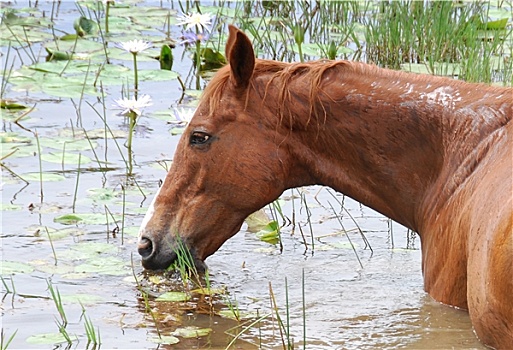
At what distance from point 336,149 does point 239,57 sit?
54 cm

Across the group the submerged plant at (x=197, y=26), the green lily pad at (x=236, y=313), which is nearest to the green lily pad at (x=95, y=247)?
the green lily pad at (x=236, y=313)

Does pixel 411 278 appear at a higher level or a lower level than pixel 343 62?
lower

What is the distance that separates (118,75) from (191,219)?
3.53m

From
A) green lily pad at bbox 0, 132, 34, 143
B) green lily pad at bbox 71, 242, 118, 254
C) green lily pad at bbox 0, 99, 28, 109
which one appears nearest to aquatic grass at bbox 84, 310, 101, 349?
green lily pad at bbox 71, 242, 118, 254

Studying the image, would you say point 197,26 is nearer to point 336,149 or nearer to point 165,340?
point 336,149

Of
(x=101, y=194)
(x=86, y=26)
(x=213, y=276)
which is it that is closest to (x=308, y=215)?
(x=213, y=276)

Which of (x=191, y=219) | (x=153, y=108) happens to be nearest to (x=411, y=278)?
(x=191, y=219)

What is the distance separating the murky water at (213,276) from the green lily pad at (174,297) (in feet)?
0.09

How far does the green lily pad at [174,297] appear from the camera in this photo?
4.63 metres

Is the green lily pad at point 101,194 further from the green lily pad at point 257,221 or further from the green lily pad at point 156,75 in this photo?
the green lily pad at point 156,75

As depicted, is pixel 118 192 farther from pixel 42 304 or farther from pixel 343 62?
pixel 343 62

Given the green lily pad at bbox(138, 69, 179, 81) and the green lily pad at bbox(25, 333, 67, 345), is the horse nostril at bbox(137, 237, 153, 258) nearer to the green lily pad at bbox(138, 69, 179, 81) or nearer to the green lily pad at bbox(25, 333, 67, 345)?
the green lily pad at bbox(25, 333, 67, 345)

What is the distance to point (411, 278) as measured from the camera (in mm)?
4949

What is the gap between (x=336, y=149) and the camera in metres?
4.35
